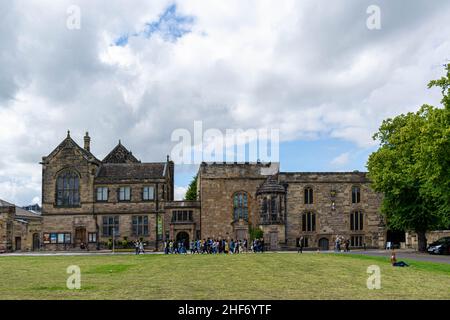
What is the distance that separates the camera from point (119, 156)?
76688 mm

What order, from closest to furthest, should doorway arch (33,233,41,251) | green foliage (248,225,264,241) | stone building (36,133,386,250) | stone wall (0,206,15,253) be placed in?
green foliage (248,225,264,241), stone building (36,133,386,250), stone wall (0,206,15,253), doorway arch (33,233,41,251)

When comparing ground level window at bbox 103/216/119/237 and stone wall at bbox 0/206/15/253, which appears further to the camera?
stone wall at bbox 0/206/15/253

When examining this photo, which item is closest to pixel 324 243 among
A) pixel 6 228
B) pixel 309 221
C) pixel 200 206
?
pixel 309 221

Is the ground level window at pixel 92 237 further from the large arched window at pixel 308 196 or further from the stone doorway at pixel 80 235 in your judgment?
the large arched window at pixel 308 196

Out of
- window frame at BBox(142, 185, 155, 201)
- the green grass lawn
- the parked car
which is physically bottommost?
the parked car

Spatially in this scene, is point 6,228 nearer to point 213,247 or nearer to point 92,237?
point 92,237

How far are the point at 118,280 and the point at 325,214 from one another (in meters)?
42.6

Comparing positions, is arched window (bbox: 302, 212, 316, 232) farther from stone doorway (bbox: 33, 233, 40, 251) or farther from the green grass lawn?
the green grass lawn

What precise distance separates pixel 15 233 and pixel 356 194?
38.9 metres

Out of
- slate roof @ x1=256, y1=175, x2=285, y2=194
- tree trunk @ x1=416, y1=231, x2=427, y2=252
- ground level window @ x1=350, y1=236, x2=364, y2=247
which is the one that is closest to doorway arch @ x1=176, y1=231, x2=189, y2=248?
slate roof @ x1=256, y1=175, x2=285, y2=194

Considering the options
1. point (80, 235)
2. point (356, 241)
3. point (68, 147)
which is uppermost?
point (68, 147)

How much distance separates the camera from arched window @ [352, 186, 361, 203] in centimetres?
6306

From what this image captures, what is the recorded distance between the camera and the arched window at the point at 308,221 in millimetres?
62688

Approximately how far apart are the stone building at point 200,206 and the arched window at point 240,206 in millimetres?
77
